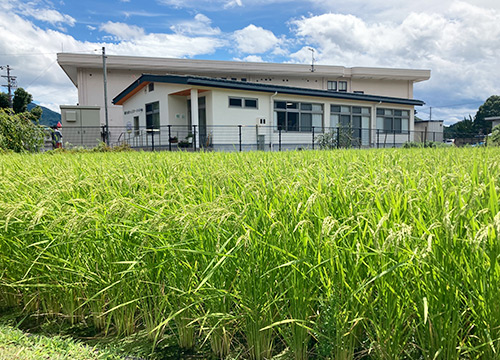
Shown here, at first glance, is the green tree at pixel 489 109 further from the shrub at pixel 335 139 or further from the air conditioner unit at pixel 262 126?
the air conditioner unit at pixel 262 126

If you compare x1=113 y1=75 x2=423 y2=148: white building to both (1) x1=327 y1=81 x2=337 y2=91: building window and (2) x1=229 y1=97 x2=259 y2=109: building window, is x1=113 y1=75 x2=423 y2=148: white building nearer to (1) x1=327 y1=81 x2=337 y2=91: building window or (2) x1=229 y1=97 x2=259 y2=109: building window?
(2) x1=229 y1=97 x2=259 y2=109: building window

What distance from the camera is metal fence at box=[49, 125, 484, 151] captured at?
2025 centimetres

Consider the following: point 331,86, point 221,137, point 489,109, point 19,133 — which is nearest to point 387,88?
point 331,86

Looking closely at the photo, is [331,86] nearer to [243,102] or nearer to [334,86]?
[334,86]

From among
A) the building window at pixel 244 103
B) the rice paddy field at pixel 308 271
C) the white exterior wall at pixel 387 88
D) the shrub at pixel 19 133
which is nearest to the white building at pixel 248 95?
the building window at pixel 244 103

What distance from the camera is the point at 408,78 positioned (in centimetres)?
4188

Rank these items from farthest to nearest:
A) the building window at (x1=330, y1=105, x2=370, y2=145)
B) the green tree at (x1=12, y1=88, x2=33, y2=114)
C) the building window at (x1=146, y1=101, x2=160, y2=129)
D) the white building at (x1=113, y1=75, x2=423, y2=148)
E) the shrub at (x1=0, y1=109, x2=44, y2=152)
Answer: the green tree at (x1=12, y1=88, x2=33, y2=114)
the building window at (x1=330, y1=105, x2=370, y2=145)
the building window at (x1=146, y1=101, x2=160, y2=129)
the white building at (x1=113, y1=75, x2=423, y2=148)
the shrub at (x1=0, y1=109, x2=44, y2=152)

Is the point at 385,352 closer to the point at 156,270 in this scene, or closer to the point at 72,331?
the point at 156,270

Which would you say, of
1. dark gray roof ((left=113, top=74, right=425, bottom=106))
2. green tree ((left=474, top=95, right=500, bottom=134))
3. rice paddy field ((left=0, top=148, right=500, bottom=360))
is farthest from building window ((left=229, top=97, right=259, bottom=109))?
green tree ((left=474, top=95, right=500, bottom=134))

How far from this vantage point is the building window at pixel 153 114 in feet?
74.4

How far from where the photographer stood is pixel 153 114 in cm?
2328

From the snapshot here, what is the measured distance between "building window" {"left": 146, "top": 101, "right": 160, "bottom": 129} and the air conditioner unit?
6.05 metres

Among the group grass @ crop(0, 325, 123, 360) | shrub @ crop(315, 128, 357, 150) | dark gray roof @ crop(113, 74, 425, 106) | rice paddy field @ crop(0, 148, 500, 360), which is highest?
dark gray roof @ crop(113, 74, 425, 106)

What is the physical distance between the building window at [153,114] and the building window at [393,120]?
1665 centimetres
